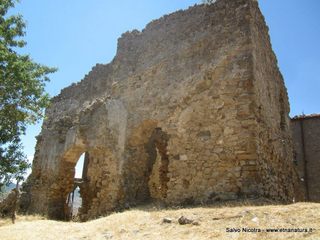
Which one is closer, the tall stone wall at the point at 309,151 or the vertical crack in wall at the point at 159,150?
the vertical crack in wall at the point at 159,150

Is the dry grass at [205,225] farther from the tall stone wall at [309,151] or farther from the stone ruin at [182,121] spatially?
the tall stone wall at [309,151]

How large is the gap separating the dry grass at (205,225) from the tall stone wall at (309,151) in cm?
1061

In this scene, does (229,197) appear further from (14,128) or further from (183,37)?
(14,128)

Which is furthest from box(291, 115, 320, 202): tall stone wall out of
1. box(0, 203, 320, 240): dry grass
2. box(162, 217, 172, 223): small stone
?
box(162, 217, 172, 223): small stone

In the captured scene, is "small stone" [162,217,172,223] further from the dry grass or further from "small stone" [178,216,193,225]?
"small stone" [178,216,193,225]

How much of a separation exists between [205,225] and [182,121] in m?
3.54

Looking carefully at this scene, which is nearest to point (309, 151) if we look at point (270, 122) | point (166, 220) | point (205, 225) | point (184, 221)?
point (270, 122)

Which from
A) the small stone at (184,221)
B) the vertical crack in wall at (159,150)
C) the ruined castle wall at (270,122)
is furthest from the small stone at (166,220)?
the vertical crack in wall at (159,150)

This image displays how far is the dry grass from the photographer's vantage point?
14.6 feet

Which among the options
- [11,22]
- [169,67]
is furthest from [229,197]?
[11,22]

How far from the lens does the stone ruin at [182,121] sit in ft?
24.1

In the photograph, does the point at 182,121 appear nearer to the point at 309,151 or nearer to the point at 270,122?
the point at 270,122

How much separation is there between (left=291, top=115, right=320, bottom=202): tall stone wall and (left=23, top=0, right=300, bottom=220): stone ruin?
5365mm

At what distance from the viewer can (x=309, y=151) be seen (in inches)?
614
